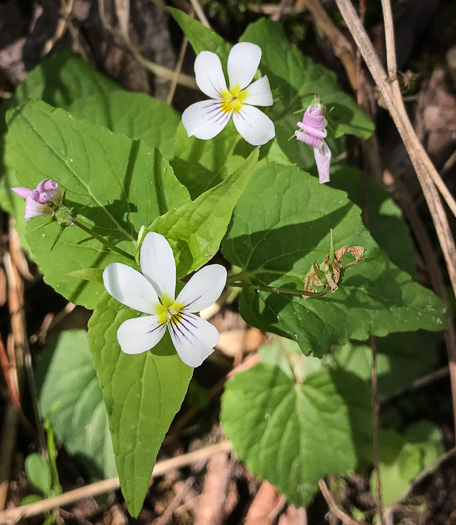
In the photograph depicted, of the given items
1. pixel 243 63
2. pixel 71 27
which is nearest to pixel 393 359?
pixel 243 63

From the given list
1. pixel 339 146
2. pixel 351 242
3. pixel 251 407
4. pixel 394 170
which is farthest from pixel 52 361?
pixel 394 170

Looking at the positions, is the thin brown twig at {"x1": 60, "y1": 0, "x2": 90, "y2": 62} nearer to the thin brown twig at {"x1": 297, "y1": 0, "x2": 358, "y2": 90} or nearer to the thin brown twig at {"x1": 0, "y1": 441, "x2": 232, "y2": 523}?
the thin brown twig at {"x1": 297, "y1": 0, "x2": 358, "y2": 90}

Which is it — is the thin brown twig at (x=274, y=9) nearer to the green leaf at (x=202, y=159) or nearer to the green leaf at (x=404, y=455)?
the green leaf at (x=202, y=159)

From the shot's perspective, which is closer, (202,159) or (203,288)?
(203,288)

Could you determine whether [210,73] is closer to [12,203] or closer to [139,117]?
[139,117]

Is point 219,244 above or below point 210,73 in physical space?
below

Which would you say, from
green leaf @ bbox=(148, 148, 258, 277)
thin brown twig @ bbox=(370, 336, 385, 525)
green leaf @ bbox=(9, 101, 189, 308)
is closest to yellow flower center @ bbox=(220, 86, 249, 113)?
green leaf @ bbox=(9, 101, 189, 308)

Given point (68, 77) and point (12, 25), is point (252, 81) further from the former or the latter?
point (12, 25)
